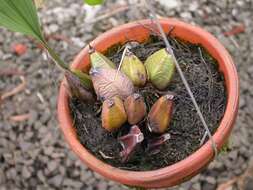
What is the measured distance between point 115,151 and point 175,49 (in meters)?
0.27

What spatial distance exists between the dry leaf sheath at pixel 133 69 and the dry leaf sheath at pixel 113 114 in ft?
0.23

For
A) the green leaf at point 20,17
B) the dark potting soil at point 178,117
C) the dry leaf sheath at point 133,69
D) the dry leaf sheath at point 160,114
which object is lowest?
the dark potting soil at point 178,117

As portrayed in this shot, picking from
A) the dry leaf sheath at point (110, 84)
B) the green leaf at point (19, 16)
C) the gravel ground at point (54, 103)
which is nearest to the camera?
the green leaf at point (19, 16)

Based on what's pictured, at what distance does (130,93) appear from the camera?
91 centimetres

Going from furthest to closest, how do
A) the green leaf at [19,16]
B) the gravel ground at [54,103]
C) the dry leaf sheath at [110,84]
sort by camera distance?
the gravel ground at [54,103] < the dry leaf sheath at [110,84] < the green leaf at [19,16]

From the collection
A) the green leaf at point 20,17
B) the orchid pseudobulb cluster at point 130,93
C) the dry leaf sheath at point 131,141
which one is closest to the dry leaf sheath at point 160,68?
the orchid pseudobulb cluster at point 130,93

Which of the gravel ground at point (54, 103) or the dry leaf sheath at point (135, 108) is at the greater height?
the dry leaf sheath at point (135, 108)

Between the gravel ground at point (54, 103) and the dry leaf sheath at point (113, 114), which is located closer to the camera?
the dry leaf sheath at point (113, 114)

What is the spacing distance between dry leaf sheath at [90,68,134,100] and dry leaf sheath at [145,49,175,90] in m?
0.06

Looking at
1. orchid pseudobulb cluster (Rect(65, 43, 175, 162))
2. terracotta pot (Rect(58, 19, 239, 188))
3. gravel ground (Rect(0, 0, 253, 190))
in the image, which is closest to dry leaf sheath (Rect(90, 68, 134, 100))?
orchid pseudobulb cluster (Rect(65, 43, 175, 162))

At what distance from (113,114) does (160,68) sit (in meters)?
0.14

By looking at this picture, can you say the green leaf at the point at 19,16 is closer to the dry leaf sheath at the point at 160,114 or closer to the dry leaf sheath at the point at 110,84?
the dry leaf sheath at the point at 110,84

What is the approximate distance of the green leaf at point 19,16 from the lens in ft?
2.57

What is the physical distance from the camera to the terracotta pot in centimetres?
86
